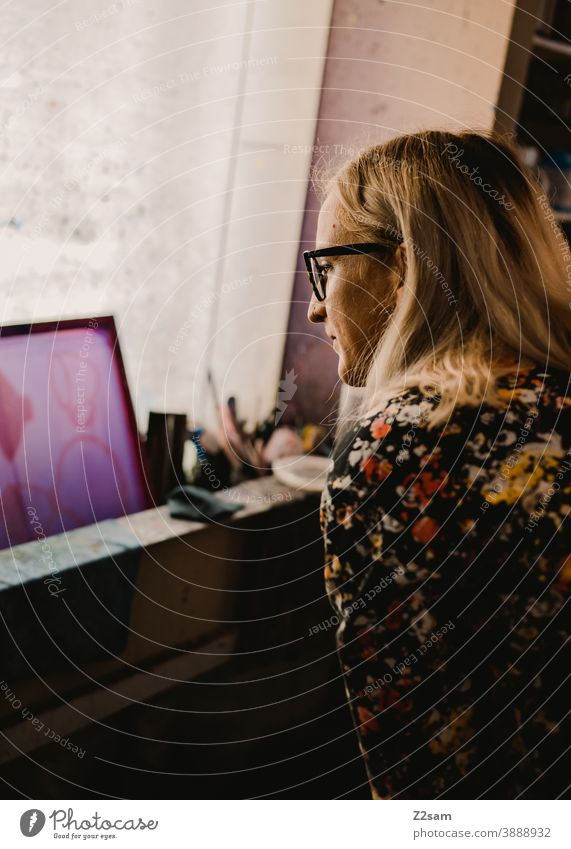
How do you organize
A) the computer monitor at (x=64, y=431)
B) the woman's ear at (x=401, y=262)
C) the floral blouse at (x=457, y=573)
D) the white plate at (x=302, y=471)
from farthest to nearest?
1. the white plate at (x=302, y=471)
2. the computer monitor at (x=64, y=431)
3. the woman's ear at (x=401, y=262)
4. the floral blouse at (x=457, y=573)

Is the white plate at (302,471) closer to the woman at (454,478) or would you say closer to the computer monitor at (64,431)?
the computer monitor at (64,431)

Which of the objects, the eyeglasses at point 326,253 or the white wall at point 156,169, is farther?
the white wall at point 156,169

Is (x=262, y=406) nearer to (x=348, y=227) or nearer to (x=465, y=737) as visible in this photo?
(x=348, y=227)

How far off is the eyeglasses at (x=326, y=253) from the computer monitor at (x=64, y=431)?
349 millimetres

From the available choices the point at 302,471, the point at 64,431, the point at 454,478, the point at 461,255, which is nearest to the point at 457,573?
the point at 454,478

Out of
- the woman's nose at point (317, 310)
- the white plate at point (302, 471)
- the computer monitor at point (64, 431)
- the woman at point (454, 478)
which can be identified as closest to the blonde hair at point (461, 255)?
the woman at point (454, 478)

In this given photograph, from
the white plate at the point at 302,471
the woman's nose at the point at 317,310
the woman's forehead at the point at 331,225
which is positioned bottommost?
the white plate at the point at 302,471

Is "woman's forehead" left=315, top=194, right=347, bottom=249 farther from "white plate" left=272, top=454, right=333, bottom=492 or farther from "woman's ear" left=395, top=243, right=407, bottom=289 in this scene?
"white plate" left=272, top=454, right=333, bottom=492

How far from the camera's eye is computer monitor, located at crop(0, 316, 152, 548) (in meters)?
0.92

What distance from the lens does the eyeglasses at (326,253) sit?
27.9 inches

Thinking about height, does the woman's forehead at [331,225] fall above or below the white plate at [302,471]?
above

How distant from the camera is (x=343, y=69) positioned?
1325mm

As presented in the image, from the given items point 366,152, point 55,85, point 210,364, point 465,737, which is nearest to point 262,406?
point 210,364
